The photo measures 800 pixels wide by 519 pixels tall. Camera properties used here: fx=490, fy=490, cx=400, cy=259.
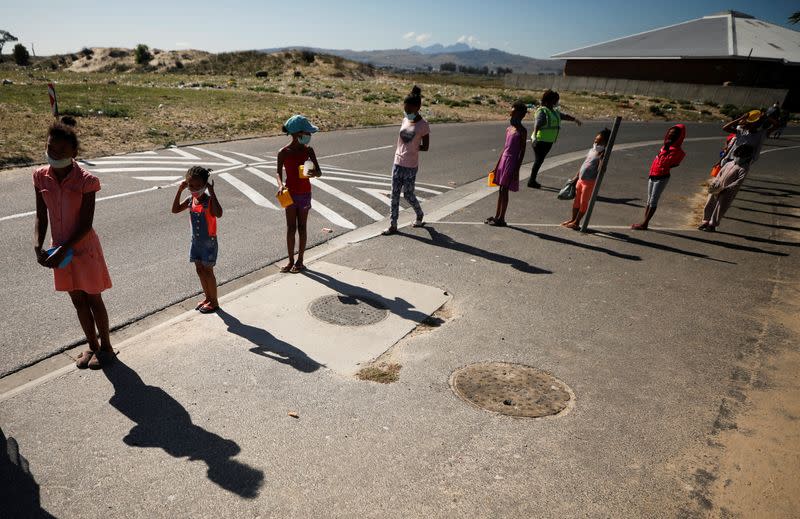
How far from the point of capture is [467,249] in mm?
7551

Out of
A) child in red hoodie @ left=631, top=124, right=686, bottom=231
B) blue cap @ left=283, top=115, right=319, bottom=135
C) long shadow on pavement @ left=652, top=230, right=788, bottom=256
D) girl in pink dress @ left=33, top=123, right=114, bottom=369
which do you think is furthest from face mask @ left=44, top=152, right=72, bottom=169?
long shadow on pavement @ left=652, top=230, right=788, bottom=256

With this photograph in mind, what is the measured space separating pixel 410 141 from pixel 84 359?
5204 mm

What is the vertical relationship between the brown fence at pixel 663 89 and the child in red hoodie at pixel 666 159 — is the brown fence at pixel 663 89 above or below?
above

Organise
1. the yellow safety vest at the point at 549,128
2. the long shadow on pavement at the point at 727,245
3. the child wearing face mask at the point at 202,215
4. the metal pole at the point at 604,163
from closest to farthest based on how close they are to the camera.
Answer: the child wearing face mask at the point at 202,215
the metal pole at the point at 604,163
the long shadow on pavement at the point at 727,245
the yellow safety vest at the point at 549,128

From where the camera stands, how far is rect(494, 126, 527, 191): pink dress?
8.00m

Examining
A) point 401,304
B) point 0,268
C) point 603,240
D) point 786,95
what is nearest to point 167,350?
point 401,304

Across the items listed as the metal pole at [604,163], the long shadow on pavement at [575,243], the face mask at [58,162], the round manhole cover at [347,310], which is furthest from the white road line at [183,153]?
the metal pole at [604,163]

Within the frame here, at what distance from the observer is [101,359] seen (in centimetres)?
432

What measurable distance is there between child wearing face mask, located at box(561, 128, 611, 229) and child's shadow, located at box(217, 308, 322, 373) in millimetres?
5998

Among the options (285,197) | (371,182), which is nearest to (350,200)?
(371,182)

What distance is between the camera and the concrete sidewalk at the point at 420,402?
10.2 feet

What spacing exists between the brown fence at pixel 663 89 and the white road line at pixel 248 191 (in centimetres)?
4745

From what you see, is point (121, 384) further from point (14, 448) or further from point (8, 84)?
point (8, 84)

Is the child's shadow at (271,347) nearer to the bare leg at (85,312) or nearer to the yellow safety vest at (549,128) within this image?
the bare leg at (85,312)
